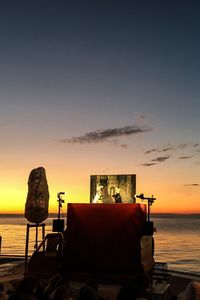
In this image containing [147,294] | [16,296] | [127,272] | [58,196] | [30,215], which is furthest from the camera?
[30,215]

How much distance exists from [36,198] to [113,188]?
13.3ft

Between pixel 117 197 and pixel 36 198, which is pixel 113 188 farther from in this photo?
pixel 36 198

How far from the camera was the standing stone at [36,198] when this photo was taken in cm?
1885

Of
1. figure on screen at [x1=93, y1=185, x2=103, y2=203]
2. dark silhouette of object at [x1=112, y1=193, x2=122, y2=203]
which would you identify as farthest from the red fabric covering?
figure on screen at [x1=93, y1=185, x2=103, y2=203]

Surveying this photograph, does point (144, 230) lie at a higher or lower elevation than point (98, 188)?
lower

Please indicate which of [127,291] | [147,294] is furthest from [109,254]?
[127,291]

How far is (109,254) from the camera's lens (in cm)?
1309

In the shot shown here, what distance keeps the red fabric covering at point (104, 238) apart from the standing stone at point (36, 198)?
5.48m

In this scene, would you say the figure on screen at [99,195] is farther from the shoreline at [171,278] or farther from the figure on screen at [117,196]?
the shoreline at [171,278]

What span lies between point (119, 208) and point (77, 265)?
→ 2.38 m

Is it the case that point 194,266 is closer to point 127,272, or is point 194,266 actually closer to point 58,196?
point 58,196

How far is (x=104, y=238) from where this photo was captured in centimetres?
1325

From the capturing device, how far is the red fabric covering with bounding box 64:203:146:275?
12.8 m

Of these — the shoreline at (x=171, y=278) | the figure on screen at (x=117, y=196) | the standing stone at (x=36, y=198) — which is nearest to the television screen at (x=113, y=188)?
the figure on screen at (x=117, y=196)
